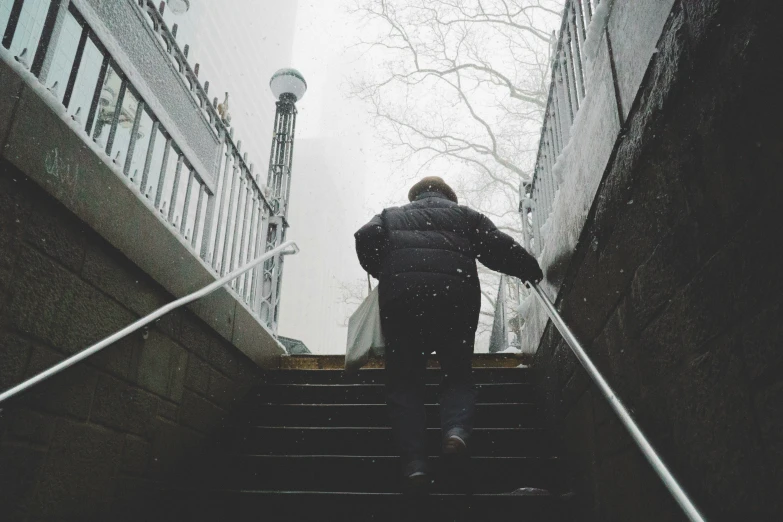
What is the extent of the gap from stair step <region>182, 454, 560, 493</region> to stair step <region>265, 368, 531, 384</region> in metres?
1.07

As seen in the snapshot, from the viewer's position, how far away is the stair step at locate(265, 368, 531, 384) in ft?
13.7

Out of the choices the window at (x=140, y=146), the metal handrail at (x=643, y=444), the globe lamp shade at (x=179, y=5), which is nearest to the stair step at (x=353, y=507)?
the metal handrail at (x=643, y=444)

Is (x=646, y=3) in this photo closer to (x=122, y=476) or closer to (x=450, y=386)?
(x=450, y=386)

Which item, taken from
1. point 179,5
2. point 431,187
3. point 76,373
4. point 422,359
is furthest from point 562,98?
point 179,5

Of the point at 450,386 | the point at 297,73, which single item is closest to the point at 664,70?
the point at 450,386

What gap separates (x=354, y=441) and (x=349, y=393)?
650mm

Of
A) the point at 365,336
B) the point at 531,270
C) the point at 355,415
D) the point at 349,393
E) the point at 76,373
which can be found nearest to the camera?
the point at 76,373

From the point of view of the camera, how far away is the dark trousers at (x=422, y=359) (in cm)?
275

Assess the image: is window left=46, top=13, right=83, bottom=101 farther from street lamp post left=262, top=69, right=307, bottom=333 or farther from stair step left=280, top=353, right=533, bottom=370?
street lamp post left=262, top=69, right=307, bottom=333

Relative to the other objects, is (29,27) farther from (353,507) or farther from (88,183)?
(353,507)

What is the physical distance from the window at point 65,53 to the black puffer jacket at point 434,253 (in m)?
1.52

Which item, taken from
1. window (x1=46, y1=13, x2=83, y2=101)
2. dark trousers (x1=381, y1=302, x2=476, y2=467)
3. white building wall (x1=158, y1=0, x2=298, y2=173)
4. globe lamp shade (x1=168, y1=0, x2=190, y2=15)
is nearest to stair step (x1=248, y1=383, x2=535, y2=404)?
dark trousers (x1=381, y1=302, x2=476, y2=467)

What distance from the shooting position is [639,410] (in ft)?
5.96

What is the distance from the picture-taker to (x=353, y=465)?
3.08 meters
